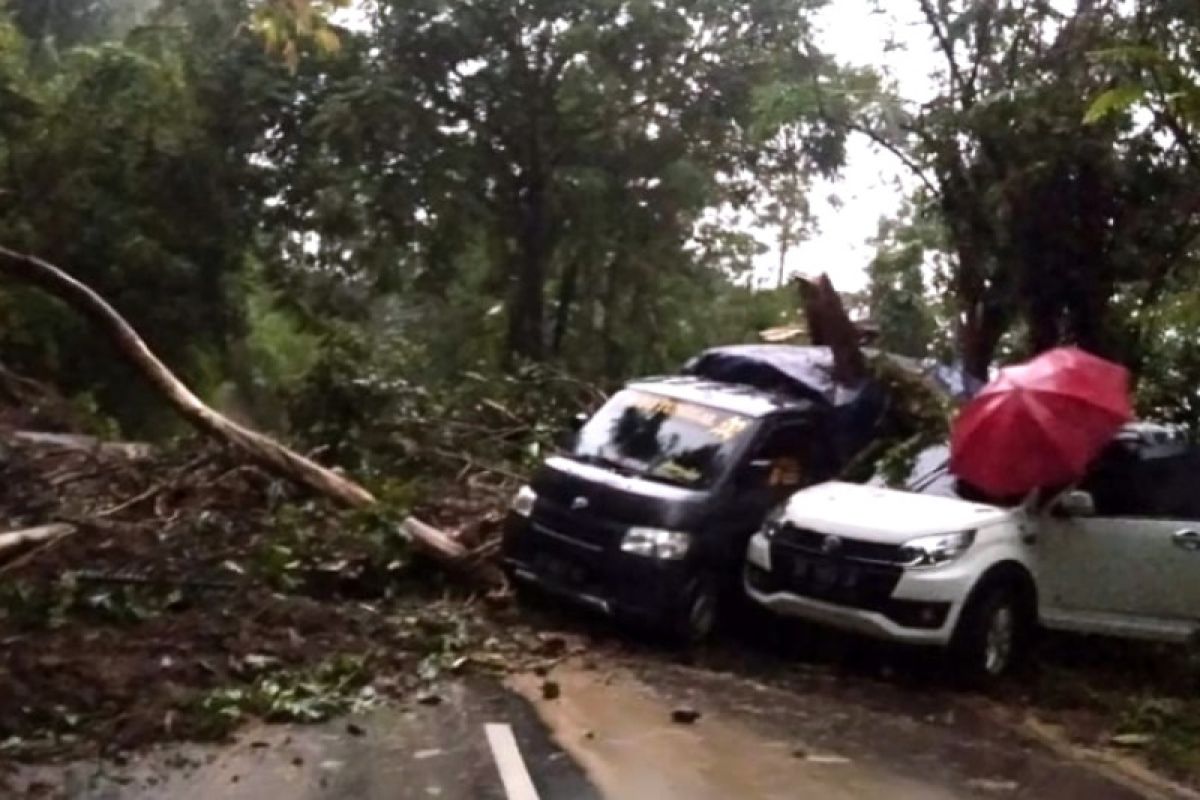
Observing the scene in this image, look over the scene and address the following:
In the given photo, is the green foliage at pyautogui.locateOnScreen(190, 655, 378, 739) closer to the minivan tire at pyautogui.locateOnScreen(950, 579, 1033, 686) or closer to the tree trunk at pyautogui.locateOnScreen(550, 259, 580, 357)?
the minivan tire at pyautogui.locateOnScreen(950, 579, 1033, 686)

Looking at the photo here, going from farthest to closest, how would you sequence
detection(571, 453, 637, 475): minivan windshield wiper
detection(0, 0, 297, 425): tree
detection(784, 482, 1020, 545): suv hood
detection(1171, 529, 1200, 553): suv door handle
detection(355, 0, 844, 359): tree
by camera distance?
detection(355, 0, 844, 359): tree
detection(0, 0, 297, 425): tree
detection(571, 453, 637, 475): minivan windshield wiper
detection(1171, 529, 1200, 553): suv door handle
detection(784, 482, 1020, 545): suv hood

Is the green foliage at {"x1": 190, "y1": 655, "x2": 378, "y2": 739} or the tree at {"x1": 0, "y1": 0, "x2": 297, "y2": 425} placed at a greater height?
the tree at {"x1": 0, "y1": 0, "x2": 297, "y2": 425}

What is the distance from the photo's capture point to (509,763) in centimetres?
947

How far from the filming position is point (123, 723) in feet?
31.9

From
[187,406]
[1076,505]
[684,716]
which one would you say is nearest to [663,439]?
[1076,505]

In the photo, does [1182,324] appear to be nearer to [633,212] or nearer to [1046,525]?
[1046,525]

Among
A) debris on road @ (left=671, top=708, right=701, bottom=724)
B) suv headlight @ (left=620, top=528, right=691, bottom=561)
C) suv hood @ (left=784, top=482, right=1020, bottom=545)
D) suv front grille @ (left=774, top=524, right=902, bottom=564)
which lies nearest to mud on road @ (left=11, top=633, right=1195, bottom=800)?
debris on road @ (left=671, top=708, right=701, bottom=724)

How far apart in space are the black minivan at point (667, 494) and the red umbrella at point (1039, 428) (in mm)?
1299

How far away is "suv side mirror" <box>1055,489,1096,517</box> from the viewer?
1295cm

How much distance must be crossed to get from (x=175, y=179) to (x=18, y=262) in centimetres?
1495

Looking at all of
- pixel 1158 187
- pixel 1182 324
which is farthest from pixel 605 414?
pixel 1158 187

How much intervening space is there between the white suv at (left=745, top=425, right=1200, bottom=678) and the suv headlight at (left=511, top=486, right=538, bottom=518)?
1.66 m

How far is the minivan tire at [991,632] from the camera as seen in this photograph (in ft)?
40.6

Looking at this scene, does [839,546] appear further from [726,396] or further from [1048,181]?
[1048,181]
